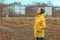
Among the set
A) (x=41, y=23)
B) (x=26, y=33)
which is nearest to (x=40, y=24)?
(x=41, y=23)

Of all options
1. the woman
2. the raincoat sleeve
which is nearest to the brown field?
the woman

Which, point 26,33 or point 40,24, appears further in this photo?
point 26,33

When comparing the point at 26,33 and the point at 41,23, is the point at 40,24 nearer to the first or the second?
the point at 41,23

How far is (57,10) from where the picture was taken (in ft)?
119

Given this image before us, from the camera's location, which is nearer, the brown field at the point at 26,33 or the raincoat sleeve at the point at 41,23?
the raincoat sleeve at the point at 41,23

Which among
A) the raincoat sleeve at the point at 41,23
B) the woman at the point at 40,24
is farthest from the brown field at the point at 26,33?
the raincoat sleeve at the point at 41,23

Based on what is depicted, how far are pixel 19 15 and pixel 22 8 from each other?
162cm

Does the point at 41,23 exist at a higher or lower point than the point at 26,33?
higher

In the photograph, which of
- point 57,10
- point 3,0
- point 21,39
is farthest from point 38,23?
point 57,10

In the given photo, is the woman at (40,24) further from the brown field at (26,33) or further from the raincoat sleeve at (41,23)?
the brown field at (26,33)

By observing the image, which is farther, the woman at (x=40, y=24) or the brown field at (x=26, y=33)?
the brown field at (x=26, y=33)

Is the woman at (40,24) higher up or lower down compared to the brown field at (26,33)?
higher up

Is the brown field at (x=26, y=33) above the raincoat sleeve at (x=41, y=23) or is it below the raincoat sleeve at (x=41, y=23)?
below

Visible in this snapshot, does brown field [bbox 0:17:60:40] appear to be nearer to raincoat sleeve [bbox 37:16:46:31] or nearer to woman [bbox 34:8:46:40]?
woman [bbox 34:8:46:40]
